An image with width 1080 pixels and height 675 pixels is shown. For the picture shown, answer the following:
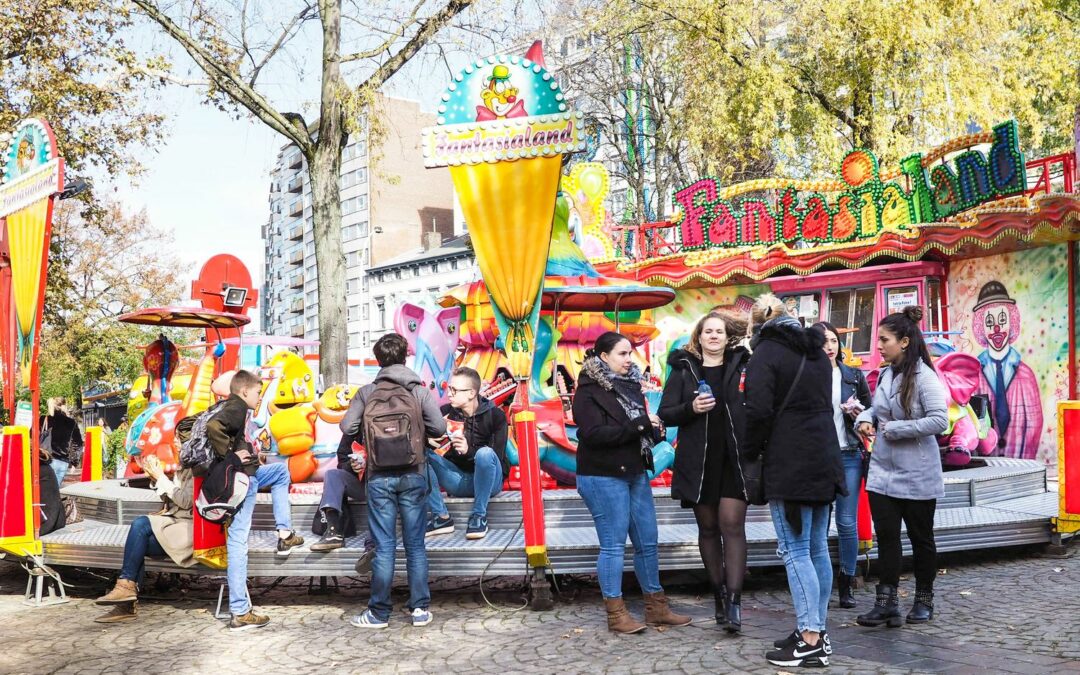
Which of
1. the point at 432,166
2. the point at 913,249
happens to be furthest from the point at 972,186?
the point at 432,166

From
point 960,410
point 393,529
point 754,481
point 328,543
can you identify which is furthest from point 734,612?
point 960,410

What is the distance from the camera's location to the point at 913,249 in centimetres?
1419

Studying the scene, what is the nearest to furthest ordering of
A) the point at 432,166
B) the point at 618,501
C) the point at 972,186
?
the point at 618,501 < the point at 432,166 < the point at 972,186

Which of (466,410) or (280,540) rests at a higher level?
(466,410)

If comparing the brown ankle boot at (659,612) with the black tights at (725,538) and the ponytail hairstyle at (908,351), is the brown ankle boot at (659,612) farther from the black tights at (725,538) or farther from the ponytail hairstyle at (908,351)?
the ponytail hairstyle at (908,351)

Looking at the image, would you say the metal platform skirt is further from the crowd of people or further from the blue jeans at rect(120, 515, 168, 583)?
the blue jeans at rect(120, 515, 168, 583)

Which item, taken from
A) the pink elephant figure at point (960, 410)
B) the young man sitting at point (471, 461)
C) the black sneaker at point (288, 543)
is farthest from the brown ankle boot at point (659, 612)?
the pink elephant figure at point (960, 410)

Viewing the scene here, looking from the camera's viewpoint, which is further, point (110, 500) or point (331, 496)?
point (110, 500)

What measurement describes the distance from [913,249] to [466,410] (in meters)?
9.56

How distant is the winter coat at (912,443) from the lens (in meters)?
5.33

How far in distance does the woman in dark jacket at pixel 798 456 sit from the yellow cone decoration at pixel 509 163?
303cm

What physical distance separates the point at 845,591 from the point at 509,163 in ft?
13.2

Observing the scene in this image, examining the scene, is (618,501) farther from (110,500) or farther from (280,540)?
(110,500)

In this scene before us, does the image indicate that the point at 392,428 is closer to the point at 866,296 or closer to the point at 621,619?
the point at 621,619
